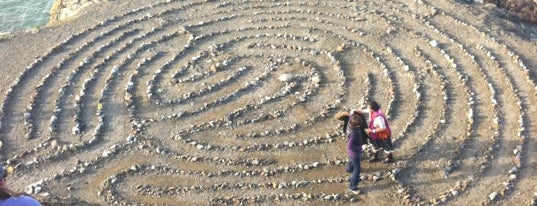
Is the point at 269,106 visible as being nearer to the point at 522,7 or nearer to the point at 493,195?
the point at 493,195

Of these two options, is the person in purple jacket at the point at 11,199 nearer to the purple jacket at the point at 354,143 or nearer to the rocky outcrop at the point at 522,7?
the purple jacket at the point at 354,143

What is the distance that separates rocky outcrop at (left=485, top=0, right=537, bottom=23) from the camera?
→ 18.6 metres

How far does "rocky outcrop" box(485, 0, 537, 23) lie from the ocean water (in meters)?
16.0

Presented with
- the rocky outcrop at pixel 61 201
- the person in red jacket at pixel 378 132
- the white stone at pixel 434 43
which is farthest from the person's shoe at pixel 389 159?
the rocky outcrop at pixel 61 201

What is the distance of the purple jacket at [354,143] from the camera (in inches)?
433

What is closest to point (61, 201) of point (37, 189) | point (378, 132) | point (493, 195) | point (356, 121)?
point (37, 189)

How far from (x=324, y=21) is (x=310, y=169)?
704 centimetres

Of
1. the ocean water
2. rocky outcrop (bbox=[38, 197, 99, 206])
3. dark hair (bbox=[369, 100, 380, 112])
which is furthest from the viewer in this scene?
the ocean water

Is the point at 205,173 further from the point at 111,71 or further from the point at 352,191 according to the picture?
the point at 111,71

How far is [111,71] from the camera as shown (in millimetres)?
16328

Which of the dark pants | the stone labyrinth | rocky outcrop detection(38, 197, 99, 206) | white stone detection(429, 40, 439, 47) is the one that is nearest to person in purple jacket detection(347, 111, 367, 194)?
the dark pants

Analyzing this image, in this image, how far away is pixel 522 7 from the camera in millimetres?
19031

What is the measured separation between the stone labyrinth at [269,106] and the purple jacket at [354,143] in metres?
1.11

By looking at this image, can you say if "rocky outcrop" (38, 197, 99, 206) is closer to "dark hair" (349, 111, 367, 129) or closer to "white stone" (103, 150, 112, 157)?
"white stone" (103, 150, 112, 157)
